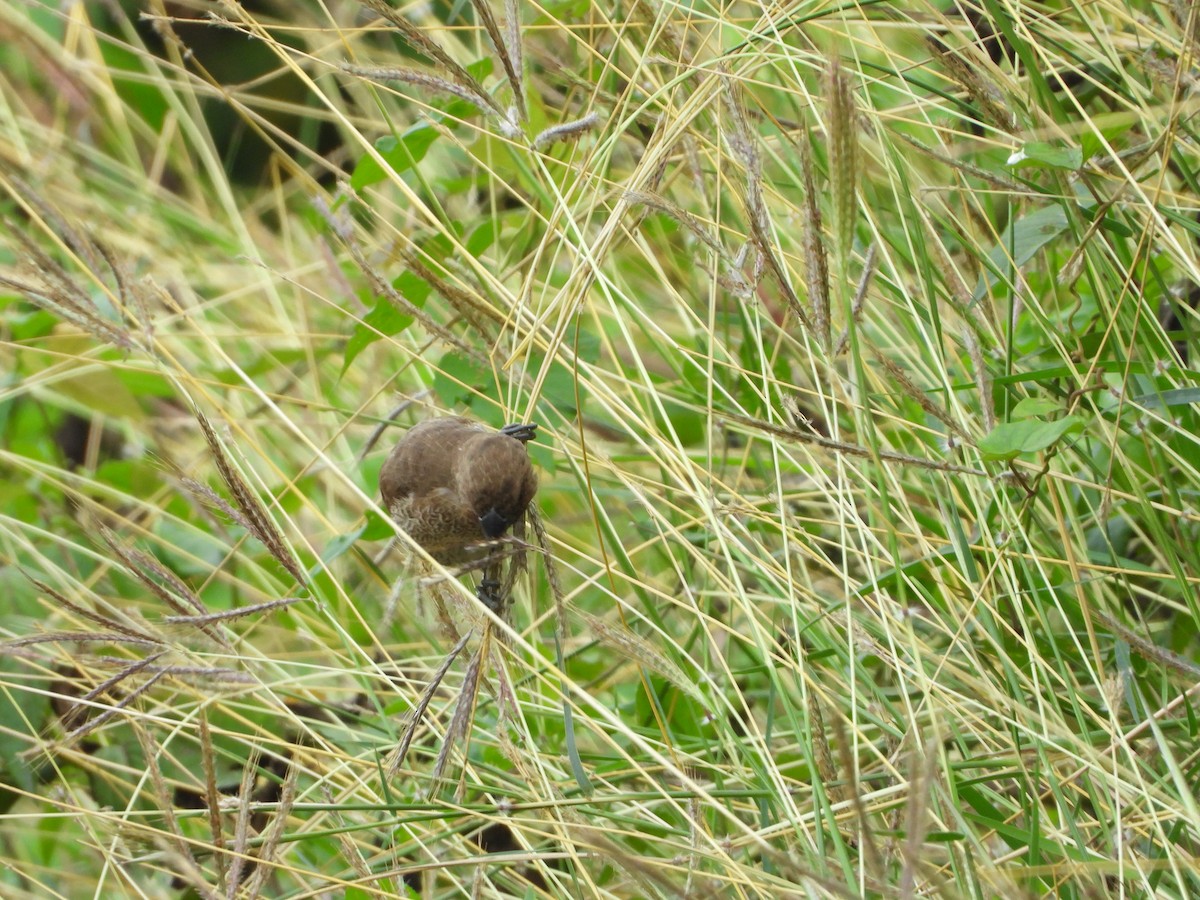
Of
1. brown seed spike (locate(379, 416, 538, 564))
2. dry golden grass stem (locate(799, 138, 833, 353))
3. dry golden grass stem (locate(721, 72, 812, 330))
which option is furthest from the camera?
brown seed spike (locate(379, 416, 538, 564))

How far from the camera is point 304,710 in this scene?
2.65 m

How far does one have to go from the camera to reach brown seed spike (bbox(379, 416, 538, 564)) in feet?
6.53

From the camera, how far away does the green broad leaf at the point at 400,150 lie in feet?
6.82

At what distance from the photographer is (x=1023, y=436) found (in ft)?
4.69

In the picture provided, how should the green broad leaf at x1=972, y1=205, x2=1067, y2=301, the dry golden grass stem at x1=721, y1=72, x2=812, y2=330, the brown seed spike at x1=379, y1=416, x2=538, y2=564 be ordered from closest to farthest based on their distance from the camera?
the dry golden grass stem at x1=721, y1=72, x2=812, y2=330, the green broad leaf at x1=972, y1=205, x2=1067, y2=301, the brown seed spike at x1=379, y1=416, x2=538, y2=564

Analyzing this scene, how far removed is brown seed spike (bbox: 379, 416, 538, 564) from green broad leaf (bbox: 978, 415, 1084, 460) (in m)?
0.77

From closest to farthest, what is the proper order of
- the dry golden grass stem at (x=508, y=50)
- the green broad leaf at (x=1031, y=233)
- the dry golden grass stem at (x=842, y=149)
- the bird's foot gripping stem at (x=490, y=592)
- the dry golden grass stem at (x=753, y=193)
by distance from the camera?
the dry golden grass stem at (x=842, y=149) < the dry golden grass stem at (x=753, y=193) < the dry golden grass stem at (x=508, y=50) < the green broad leaf at (x=1031, y=233) < the bird's foot gripping stem at (x=490, y=592)

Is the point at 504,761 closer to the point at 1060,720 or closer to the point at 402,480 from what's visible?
the point at 402,480

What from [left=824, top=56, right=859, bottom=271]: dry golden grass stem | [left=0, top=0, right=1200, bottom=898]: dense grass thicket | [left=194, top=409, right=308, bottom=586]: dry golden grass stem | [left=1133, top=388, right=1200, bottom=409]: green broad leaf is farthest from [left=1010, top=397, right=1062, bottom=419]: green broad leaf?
[left=194, top=409, right=308, bottom=586]: dry golden grass stem

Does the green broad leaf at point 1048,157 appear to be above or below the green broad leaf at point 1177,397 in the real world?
above

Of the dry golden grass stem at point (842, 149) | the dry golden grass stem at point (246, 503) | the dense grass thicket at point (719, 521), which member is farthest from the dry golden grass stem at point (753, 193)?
the dry golden grass stem at point (246, 503)

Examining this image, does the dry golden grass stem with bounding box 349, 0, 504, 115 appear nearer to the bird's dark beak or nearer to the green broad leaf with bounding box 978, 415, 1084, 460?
the bird's dark beak

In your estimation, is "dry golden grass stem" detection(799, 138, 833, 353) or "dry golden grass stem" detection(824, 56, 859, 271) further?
"dry golden grass stem" detection(799, 138, 833, 353)

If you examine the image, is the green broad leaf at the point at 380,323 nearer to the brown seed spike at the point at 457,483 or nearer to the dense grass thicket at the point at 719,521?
the dense grass thicket at the point at 719,521
